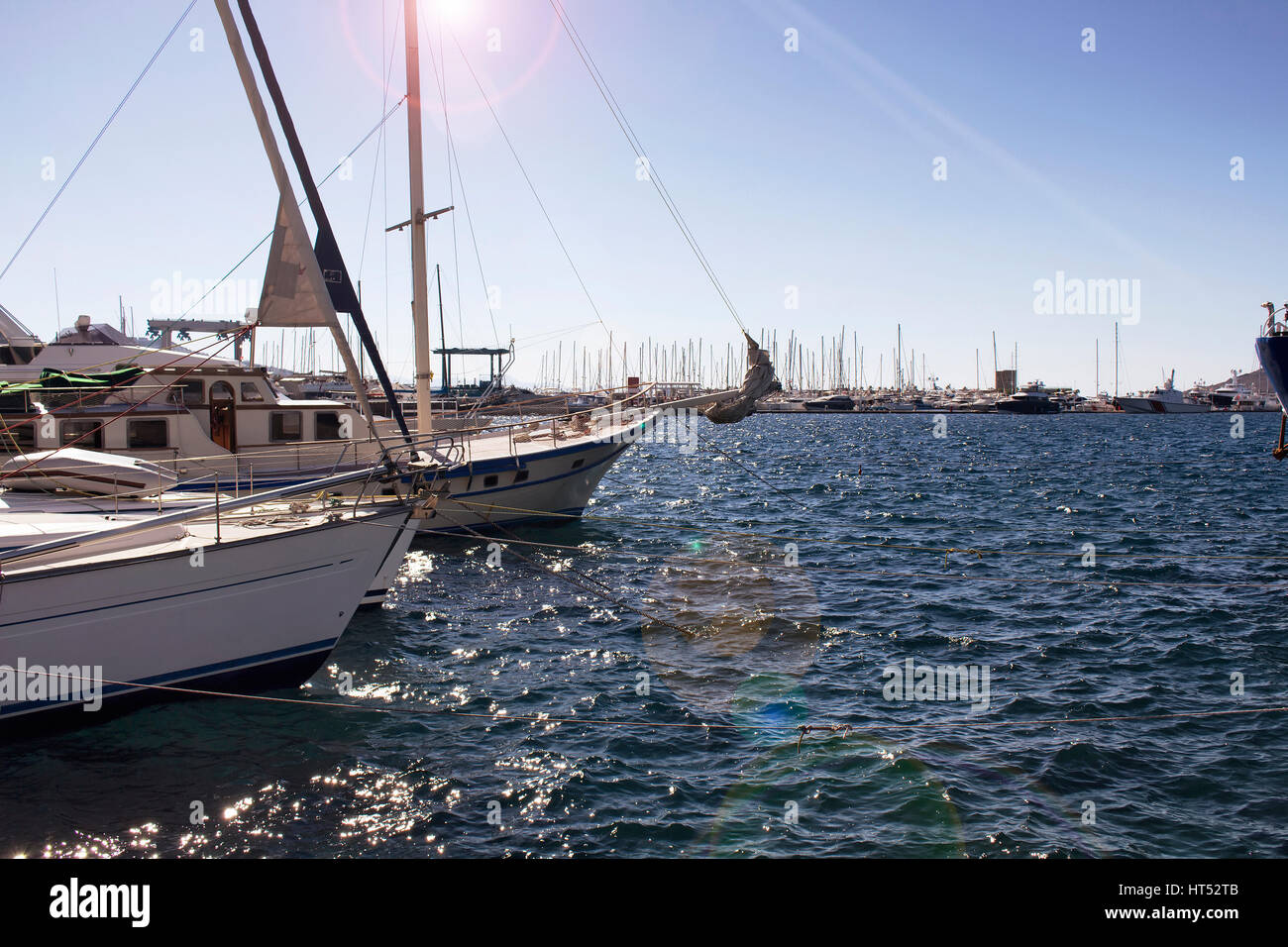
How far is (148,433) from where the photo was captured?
20.5 m

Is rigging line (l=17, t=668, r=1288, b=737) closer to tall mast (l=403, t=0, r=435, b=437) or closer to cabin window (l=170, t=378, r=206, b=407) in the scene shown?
tall mast (l=403, t=0, r=435, b=437)

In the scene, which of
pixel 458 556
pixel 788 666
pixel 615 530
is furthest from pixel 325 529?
pixel 615 530

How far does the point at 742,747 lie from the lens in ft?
33.3

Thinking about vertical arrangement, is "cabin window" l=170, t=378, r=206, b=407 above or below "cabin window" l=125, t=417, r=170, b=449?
above

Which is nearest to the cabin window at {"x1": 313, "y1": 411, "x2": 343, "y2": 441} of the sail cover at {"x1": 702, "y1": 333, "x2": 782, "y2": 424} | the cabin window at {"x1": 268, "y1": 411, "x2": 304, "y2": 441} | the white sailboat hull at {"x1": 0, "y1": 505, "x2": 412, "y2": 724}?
the cabin window at {"x1": 268, "y1": 411, "x2": 304, "y2": 441}

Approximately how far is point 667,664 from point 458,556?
32.6 feet

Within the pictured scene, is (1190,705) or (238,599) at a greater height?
(238,599)

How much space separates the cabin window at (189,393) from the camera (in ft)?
69.0

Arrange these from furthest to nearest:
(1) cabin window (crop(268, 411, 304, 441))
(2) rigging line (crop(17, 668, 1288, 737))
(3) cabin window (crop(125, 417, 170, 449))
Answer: (1) cabin window (crop(268, 411, 304, 441)), (3) cabin window (crop(125, 417, 170, 449)), (2) rigging line (crop(17, 668, 1288, 737))

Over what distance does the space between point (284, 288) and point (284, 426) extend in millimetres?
10028

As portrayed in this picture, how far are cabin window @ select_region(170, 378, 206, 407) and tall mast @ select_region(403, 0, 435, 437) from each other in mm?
6059

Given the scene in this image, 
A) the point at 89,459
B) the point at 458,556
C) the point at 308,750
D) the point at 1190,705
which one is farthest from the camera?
the point at 458,556

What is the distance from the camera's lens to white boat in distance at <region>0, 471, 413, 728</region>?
9.77m

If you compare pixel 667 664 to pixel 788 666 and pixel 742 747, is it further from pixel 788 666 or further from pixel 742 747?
pixel 742 747
